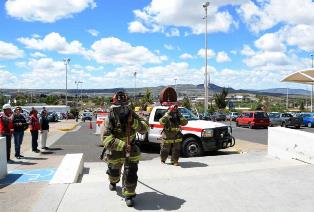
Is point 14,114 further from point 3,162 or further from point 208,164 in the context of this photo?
point 208,164

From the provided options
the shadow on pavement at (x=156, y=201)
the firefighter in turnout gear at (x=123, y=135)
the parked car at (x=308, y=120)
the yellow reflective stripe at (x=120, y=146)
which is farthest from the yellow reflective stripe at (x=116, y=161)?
the parked car at (x=308, y=120)

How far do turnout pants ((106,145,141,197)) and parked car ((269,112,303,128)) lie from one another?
3351cm

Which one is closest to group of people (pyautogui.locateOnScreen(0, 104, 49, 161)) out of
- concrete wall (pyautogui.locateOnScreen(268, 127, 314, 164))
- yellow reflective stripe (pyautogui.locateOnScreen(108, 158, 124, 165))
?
yellow reflective stripe (pyautogui.locateOnScreen(108, 158, 124, 165))

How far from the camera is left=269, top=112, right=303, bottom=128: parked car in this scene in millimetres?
38312

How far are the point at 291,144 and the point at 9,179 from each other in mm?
7238

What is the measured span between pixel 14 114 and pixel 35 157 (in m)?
1.81

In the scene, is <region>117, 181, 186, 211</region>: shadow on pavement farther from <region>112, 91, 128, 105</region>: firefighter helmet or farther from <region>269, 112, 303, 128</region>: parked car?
<region>269, 112, 303, 128</region>: parked car

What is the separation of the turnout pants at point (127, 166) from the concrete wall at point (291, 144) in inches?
223

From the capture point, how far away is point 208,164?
12070 mm

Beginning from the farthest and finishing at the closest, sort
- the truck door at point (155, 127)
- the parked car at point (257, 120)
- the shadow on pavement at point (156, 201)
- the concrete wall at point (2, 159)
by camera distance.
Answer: the parked car at point (257, 120) < the truck door at point (155, 127) < the concrete wall at point (2, 159) < the shadow on pavement at point (156, 201)

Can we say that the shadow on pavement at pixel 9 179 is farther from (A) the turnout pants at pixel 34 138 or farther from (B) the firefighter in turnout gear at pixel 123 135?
(A) the turnout pants at pixel 34 138

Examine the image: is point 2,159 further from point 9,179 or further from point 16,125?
point 16,125

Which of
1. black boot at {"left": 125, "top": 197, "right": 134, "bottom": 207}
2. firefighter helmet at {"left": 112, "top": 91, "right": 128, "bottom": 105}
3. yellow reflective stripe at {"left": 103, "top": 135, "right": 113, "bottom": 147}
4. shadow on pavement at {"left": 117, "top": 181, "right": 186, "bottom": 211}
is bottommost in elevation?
shadow on pavement at {"left": 117, "top": 181, "right": 186, "bottom": 211}

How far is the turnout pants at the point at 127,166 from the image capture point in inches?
264
